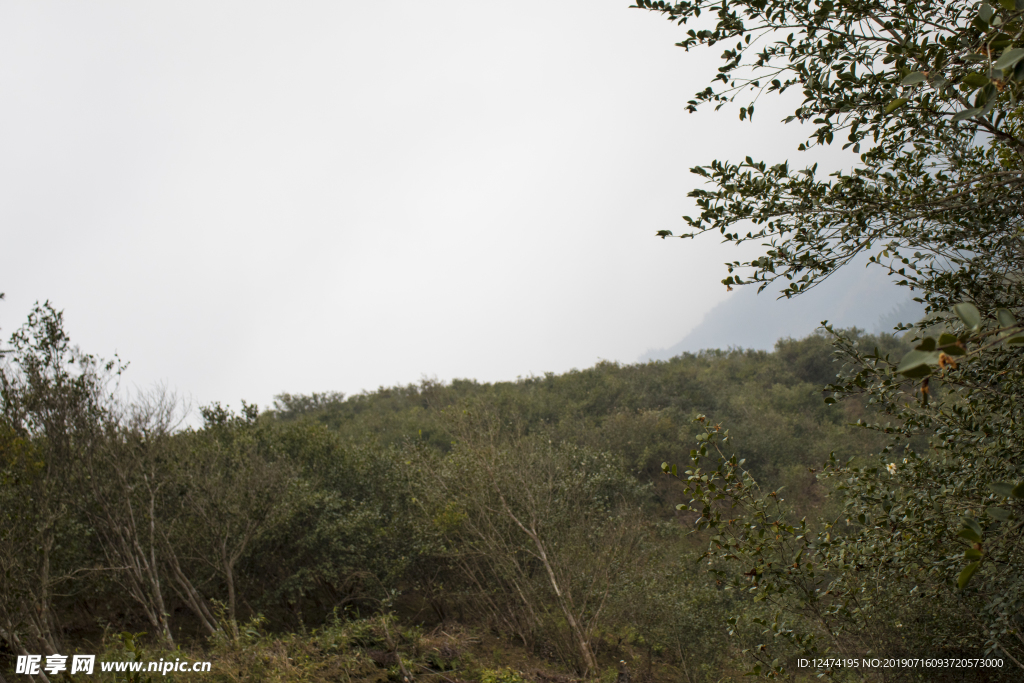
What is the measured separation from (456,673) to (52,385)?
992cm

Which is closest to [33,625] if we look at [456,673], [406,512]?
[456,673]

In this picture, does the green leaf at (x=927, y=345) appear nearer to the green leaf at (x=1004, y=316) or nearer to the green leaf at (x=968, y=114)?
the green leaf at (x=1004, y=316)

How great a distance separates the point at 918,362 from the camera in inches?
36.0

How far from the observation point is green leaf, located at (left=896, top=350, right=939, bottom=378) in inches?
34.9

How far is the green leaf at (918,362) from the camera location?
0.89m

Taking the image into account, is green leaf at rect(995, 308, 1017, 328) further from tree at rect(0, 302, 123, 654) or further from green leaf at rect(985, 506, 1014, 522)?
tree at rect(0, 302, 123, 654)

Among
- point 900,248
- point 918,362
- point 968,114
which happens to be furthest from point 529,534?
point 918,362

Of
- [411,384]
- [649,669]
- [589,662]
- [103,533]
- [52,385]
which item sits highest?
[411,384]

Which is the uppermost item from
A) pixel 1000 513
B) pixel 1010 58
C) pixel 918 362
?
pixel 1010 58

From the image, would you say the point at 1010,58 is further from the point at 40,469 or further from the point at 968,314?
the point at 40,469

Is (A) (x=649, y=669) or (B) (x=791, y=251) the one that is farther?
(A) (x=649, y=669)

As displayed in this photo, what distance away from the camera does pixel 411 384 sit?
1692 inches

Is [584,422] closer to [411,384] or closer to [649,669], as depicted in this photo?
[649,669]

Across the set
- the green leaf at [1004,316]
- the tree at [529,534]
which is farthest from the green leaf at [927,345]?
the tree at [529,534]
